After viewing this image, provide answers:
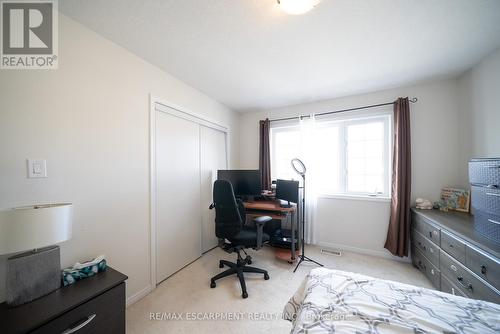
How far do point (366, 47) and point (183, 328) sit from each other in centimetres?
294

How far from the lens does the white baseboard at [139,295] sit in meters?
1.72

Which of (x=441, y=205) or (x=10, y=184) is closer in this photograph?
(x=10, y=184)

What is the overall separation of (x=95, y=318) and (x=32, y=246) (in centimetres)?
57

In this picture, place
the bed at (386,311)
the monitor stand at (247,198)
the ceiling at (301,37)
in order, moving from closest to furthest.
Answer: the bed at (386,311) → the ceiling at (301,37) → the monitor stand at (247,198)

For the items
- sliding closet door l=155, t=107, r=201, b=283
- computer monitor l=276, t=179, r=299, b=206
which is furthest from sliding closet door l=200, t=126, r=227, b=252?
computer monitor l=276, t=179, r=299, b=206

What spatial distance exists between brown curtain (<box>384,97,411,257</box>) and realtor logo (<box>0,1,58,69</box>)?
3.60 metres

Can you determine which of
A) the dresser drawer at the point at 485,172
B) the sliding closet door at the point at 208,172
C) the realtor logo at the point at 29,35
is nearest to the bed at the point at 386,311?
the dresser drawer at the point at 485,172

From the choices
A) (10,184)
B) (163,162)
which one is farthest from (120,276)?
(163,162)

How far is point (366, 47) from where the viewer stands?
5.51 feet

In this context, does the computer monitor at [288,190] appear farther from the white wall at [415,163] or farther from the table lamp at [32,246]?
the table lamp at [32,246]

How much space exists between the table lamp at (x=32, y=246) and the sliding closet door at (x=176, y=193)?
98cm

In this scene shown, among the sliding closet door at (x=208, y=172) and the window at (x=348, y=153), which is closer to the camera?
the window at (x=348, y=153)

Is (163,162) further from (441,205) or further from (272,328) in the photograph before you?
(441,205)

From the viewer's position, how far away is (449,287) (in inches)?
64.2
